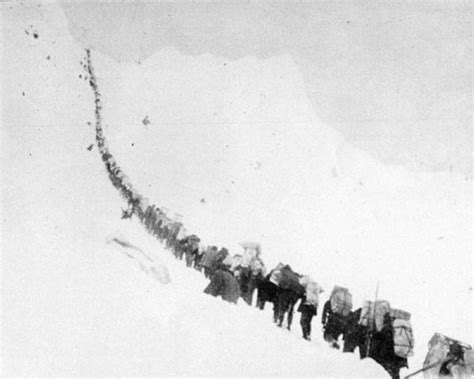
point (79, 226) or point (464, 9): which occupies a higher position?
point (464, 9)

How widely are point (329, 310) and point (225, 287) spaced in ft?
3.40

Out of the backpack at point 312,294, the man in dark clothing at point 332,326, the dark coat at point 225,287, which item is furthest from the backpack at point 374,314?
the dark coat at point 225,287

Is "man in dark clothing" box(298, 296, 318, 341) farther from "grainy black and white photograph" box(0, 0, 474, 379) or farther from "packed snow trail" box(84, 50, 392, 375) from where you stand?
"packed snow trail" box(84, 50, 392, 375)

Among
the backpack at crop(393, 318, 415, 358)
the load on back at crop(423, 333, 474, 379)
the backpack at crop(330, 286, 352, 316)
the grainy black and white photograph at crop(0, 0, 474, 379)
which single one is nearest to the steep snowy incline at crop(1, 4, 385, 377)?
the grainy black and white photograph at crop(0, 0, 474, 379)

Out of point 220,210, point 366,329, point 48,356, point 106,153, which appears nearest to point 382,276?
point 220,210

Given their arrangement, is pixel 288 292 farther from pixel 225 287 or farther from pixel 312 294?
pixel 225 287

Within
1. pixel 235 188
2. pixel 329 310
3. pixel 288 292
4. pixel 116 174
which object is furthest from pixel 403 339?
pixel 116 174

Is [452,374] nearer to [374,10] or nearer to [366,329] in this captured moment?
[366,329]

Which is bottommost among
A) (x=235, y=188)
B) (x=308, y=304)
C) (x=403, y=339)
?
(x=403, y=339)

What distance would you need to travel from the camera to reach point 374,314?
170 inches

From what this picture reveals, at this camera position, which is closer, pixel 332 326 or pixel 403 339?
pixel 403 339

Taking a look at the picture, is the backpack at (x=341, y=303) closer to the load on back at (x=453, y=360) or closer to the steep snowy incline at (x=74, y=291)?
the steep snowy incline at (x=74, y=291)

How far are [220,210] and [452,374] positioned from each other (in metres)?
3.62

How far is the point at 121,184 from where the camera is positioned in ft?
24.9
